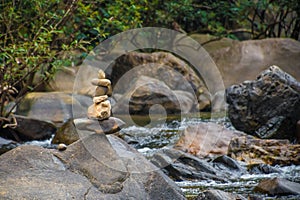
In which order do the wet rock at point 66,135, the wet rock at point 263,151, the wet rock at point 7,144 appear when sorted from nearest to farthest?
the wet rock at point 263,151
the wet rock at point 7,144
the wet rock at point 66,135

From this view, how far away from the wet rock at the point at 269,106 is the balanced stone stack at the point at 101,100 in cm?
448

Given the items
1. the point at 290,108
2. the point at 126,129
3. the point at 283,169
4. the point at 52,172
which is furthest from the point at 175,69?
the point at 52,172

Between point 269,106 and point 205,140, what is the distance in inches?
58.6

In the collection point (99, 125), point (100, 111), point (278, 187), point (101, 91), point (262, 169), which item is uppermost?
point (101, 91)

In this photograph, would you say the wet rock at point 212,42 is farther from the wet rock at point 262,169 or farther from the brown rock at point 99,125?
the brown rock at point 99,125

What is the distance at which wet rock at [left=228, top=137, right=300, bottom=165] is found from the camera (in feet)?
22.0

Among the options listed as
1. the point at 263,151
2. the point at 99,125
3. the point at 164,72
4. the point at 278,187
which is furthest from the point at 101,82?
the point at 164,72

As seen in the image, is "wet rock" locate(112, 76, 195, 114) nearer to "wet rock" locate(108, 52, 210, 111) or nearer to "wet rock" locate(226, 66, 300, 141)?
"wet rock" locate(108, 52, 210, 111)

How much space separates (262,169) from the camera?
249 inches

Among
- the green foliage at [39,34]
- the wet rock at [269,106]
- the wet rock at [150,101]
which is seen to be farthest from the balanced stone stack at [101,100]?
the wet rock at [150,101]

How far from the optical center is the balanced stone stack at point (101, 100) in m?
4.34

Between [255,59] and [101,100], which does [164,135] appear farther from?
[255,59]

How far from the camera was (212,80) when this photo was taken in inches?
521

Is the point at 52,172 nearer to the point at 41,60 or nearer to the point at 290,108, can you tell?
the point at 41,60
